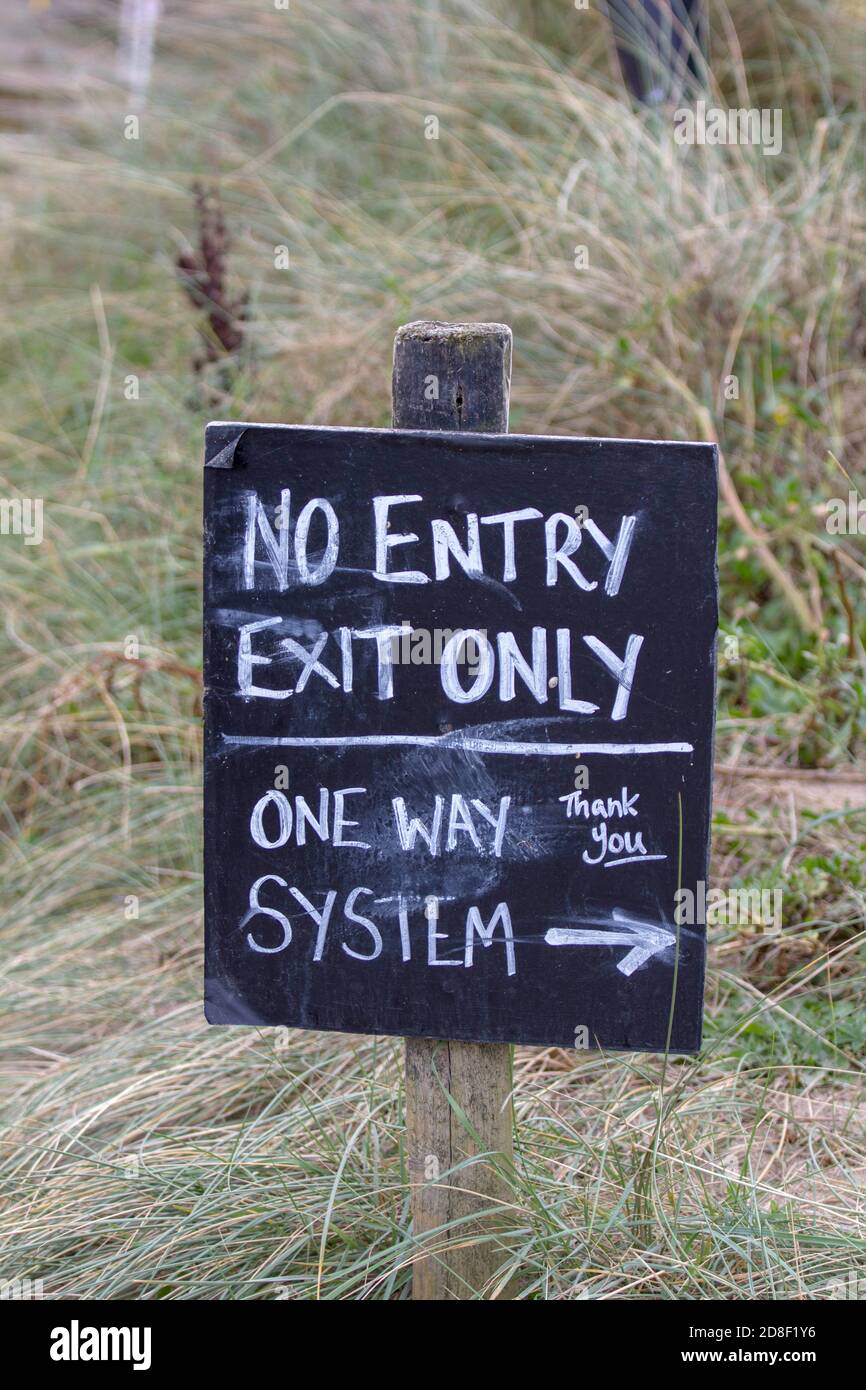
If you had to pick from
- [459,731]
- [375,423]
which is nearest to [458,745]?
[459,731]

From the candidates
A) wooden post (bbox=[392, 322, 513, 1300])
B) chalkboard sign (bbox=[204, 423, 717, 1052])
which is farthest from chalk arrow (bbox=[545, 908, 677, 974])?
wooden post (bbox=[392, 322, 513, 1300])

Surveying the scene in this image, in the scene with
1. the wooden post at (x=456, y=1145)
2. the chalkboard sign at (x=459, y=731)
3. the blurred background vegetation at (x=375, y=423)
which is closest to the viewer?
the chalkboard sign at (x=459, y=731)

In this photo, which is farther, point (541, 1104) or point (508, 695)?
point (541, 1104)

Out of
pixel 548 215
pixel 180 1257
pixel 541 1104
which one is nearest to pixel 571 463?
pixel 541 1104

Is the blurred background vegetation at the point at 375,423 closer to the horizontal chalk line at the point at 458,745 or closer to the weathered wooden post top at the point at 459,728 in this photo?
the weathered wooden post top at the point at 459,728

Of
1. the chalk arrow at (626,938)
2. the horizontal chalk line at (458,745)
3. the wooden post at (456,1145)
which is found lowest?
the wooden post at (456,1145)

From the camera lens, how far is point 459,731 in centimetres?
175

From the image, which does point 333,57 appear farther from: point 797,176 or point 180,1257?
point 180,1257

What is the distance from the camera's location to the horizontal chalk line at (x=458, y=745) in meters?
1.73

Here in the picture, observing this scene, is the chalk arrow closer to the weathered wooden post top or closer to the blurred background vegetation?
the weathered wooden post top

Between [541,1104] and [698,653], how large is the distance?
31.8 inches

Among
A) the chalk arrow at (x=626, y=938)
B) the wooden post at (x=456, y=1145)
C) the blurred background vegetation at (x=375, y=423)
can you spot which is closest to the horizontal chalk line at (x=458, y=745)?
the chalk arrow at (x=626, y=938)

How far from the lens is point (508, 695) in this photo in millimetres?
1736

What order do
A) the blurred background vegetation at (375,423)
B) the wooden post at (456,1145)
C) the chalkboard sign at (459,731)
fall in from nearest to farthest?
the chalkboard sign at (459,731), the wooden post at (456,1145), the blurred background vegetation at (375,423)
